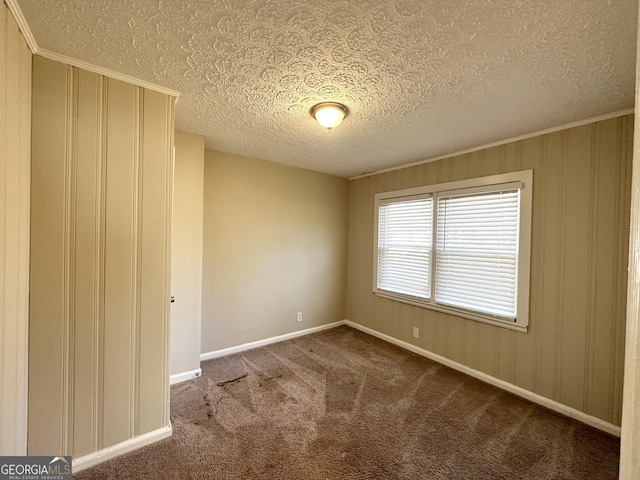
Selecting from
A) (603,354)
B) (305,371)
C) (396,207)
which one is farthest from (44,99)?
(603,354)

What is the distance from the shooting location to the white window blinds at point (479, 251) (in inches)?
104

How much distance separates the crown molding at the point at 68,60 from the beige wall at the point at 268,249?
4.06ft

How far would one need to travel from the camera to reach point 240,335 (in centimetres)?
338

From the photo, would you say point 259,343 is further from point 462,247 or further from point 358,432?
point 462,247

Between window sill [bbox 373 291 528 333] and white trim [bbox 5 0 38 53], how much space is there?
152 inches

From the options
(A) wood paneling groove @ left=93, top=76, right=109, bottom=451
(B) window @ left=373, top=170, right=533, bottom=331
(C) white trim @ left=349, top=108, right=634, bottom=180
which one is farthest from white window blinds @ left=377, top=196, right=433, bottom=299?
(A) wood paneling groove @ left=93, top=76, right=109, bottom=451

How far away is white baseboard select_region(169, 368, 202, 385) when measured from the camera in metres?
2.62

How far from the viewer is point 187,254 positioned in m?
2.73

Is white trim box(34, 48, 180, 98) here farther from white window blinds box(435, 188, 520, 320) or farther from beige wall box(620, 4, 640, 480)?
white window blinds box(435, 188, 520, 320)

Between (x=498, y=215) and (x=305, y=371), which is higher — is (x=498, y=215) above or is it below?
above

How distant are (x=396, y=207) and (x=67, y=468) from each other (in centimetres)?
379

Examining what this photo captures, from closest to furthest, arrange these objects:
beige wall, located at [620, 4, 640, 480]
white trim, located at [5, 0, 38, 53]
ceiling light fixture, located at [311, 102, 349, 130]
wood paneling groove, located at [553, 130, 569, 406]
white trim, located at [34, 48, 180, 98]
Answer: beige wall, located at [620, 4, 640, 480]
white trim, located at [5, 0, 38, 53]
white trim, located at [34, 48, 180, 98]
ceiling light fixture, located at [311, 102, 349, 130]
wood paneling groove, located at [553, 130, 569, 406]

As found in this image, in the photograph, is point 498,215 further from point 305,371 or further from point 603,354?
point 305,371

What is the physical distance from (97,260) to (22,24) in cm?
125
